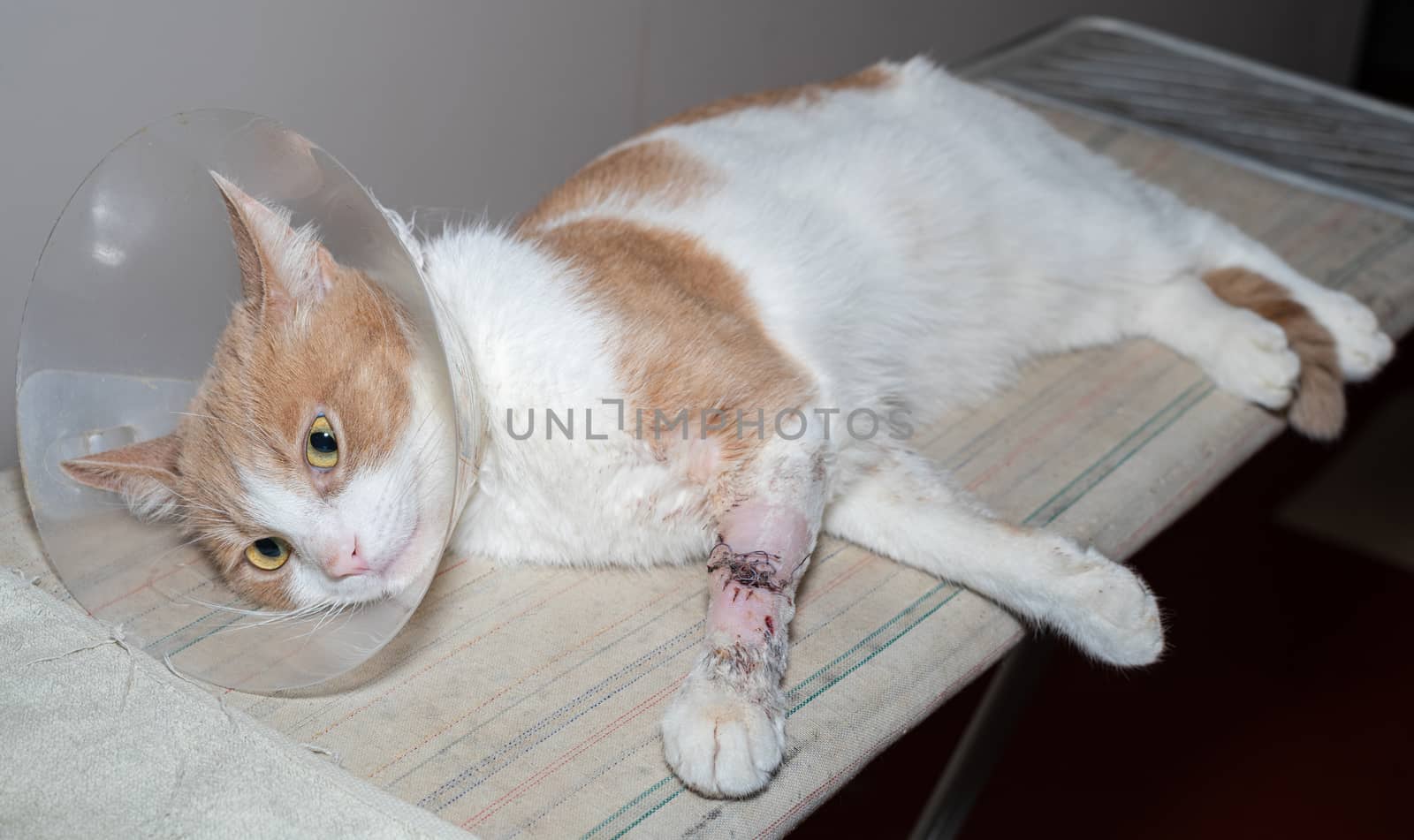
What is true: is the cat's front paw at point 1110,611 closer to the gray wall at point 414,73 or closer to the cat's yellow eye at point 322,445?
the cat's yellow eye at point 322,445

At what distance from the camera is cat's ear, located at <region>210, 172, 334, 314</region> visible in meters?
1.03

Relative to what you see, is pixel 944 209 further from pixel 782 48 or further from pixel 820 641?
pixel 782 48

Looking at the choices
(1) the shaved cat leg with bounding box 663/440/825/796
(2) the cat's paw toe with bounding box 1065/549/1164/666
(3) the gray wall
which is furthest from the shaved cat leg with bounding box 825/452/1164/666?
(3) the gray wall

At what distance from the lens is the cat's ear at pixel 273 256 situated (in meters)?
1.03

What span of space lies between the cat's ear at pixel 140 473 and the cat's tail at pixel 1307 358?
1.30 m

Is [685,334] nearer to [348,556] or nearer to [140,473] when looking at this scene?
[348,556]

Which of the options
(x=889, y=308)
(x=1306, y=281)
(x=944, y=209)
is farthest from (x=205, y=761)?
(x=1306, y=281)

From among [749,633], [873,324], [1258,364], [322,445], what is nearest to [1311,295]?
[1258,364]

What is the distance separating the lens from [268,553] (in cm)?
115

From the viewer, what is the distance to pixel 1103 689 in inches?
86.0

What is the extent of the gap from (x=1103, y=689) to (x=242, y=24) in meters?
1.76

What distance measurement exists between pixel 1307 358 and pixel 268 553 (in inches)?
49.7

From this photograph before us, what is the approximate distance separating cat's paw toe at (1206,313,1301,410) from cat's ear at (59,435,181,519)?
4.02 ft

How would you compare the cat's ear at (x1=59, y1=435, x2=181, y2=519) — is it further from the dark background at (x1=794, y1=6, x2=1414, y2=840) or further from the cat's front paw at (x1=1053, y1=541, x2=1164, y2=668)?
the dark background at (x1=794, y1=6, x2=1414, y2=840)
